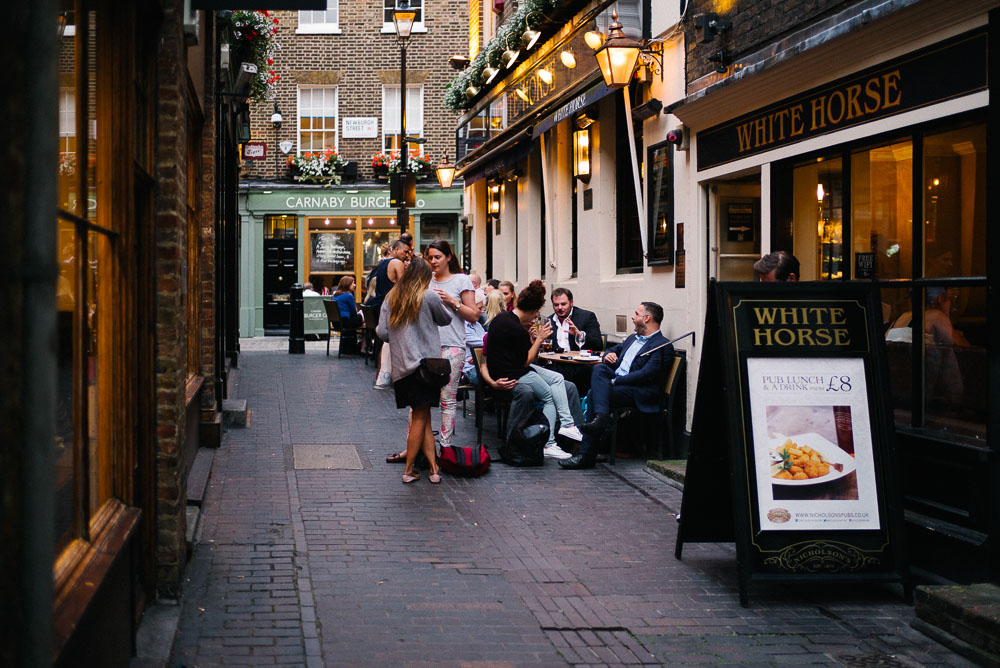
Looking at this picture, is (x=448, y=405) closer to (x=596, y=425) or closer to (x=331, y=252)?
(x=596, y=425)

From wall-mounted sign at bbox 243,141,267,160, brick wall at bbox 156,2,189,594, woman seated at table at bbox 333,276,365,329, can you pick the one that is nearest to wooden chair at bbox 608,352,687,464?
brick wall at bbox 156,2,189,594

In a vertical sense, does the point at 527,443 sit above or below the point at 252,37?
below

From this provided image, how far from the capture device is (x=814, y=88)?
793 centimetres

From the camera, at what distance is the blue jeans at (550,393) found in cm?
1003

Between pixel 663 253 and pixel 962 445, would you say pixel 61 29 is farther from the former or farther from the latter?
pixel 663 253

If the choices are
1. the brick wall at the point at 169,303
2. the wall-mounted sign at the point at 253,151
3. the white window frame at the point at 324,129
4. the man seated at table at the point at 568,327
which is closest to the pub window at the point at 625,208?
the man seated at table at the point at 568,327

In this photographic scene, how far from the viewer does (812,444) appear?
589 cm

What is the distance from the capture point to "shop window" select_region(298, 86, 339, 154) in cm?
2933

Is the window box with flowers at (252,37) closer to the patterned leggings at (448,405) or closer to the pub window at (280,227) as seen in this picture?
the patterned leggings at (448,405)

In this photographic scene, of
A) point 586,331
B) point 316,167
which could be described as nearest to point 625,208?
point 586,331

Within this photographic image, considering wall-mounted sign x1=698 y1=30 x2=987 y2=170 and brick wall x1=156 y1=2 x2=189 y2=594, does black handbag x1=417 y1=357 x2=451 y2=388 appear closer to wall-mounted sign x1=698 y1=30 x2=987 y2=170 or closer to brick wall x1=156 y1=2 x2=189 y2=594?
wall-mounted sign x1=698 y1=30 x2=987 y2=170

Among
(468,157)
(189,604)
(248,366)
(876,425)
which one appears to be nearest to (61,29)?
(189,604)

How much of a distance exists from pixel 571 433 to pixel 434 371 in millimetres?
1746

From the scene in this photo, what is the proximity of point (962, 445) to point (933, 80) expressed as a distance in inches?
82.4
